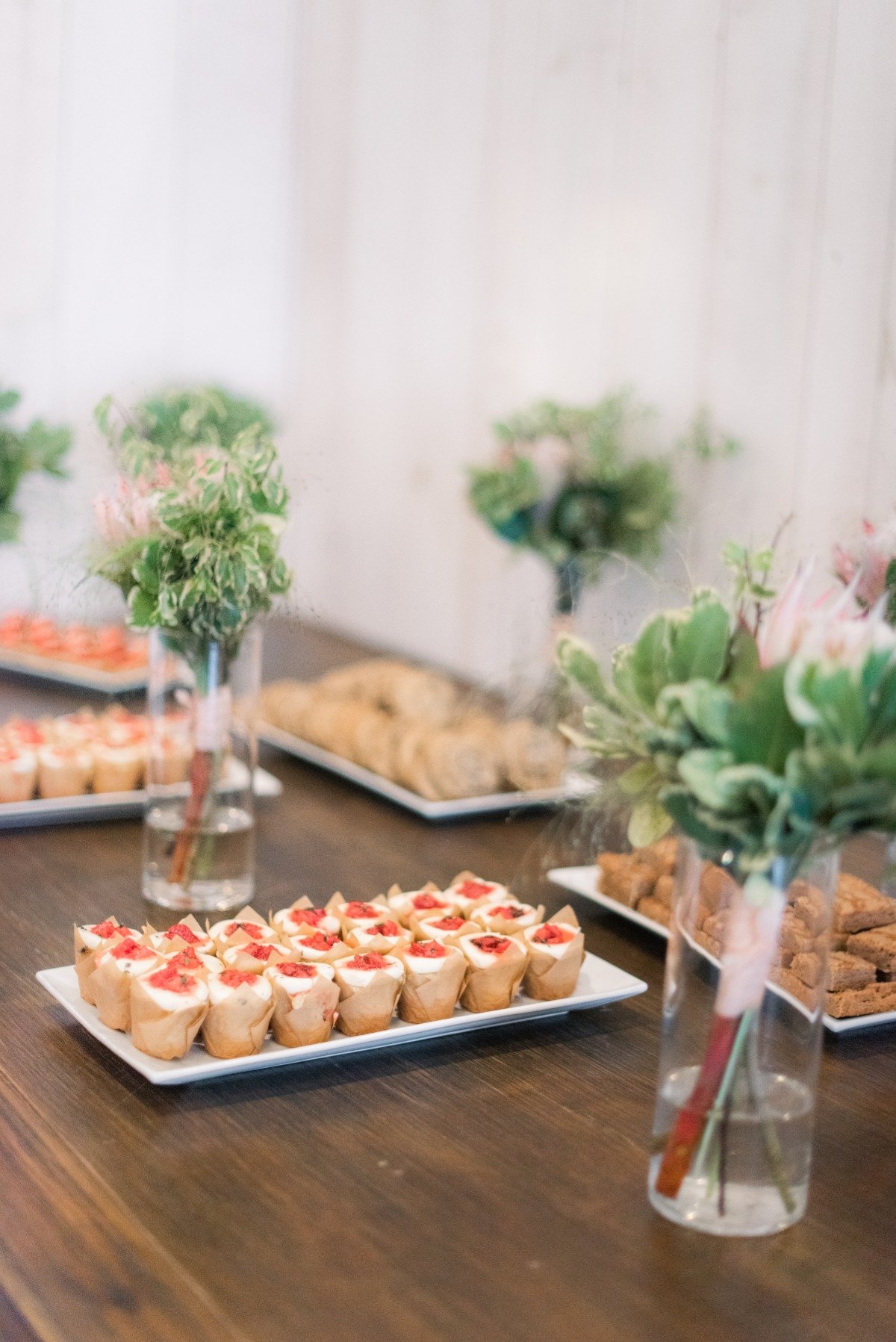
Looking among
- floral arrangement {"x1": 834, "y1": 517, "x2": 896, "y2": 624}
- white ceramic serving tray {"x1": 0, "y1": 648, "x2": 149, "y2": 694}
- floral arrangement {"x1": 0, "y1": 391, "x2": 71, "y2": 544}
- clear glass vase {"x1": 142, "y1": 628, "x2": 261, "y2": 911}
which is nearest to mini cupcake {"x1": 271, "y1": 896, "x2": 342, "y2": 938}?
clear glass vase {"x1": 142, "y1": 628, "x2": 261, "y2": 911}

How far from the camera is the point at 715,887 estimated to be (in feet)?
3.37

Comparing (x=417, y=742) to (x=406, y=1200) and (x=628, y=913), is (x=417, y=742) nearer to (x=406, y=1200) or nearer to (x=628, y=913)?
(x=628, y=913)

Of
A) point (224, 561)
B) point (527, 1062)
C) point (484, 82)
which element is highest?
point (484, 82)

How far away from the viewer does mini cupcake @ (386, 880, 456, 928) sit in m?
1.45

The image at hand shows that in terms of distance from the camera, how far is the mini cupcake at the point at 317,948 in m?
1.33

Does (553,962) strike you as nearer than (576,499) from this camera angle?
Yes

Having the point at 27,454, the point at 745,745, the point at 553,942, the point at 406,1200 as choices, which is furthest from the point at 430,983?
the point at 27,454

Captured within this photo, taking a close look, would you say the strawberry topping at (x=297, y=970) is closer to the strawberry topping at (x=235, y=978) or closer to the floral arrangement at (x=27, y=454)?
the strawberry topping at (x=235, y=978)

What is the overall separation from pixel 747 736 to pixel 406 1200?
42 centimetres

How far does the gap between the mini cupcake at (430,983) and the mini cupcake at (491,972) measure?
0.01 meters

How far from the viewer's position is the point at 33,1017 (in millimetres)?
1352

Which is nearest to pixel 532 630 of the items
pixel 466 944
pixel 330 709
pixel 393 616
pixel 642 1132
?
pixel 330 709

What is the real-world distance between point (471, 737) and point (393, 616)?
1496mm

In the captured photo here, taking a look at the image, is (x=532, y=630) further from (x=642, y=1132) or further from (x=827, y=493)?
(x=642, y=1132)
